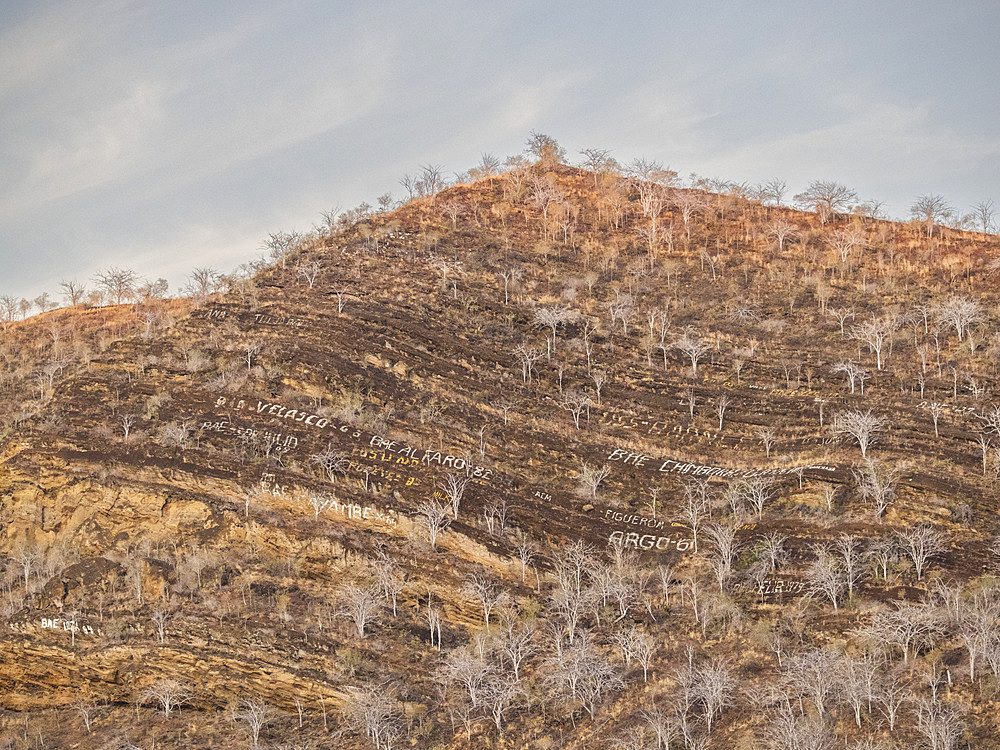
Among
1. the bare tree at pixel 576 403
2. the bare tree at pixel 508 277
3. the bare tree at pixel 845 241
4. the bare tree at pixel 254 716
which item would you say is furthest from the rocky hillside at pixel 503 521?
the bare tree at pixel 845 241

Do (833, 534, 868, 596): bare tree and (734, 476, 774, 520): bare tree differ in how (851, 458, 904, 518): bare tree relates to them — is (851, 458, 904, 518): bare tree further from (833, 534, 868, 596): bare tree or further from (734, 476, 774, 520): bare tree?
(734, 476, 774, 520): bare tree

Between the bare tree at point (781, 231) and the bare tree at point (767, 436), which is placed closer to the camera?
the bare tree at point (767, 436)

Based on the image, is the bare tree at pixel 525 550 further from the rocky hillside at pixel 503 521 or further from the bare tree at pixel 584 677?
the bare tree at pixel 584 677

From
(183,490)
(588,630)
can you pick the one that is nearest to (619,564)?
(588,630)

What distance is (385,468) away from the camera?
51.7 metres

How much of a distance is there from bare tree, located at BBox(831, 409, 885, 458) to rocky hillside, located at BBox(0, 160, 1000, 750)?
1.05ft

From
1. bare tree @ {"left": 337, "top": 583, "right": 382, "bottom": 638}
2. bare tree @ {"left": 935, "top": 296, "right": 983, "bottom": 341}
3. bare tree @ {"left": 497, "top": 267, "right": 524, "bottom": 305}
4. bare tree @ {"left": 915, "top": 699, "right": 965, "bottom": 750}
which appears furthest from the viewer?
bare tree @ {"left": 497, "top": 267, "right": 524, "bottom": 305}

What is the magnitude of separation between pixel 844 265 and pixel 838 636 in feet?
143

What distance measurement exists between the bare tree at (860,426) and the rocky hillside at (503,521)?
0.32 m

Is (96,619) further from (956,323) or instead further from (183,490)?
(956,323)

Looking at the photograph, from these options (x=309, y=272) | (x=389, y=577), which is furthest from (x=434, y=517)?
(x=309, y=272)

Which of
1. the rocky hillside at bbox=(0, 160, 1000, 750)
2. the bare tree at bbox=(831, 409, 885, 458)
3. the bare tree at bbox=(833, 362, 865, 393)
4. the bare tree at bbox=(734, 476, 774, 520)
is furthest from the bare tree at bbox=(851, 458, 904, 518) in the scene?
the bare tree at bbox=(833, 362, 865, 393)

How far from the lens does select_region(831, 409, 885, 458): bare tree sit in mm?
51781

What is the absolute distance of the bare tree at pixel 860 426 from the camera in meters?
51.8
